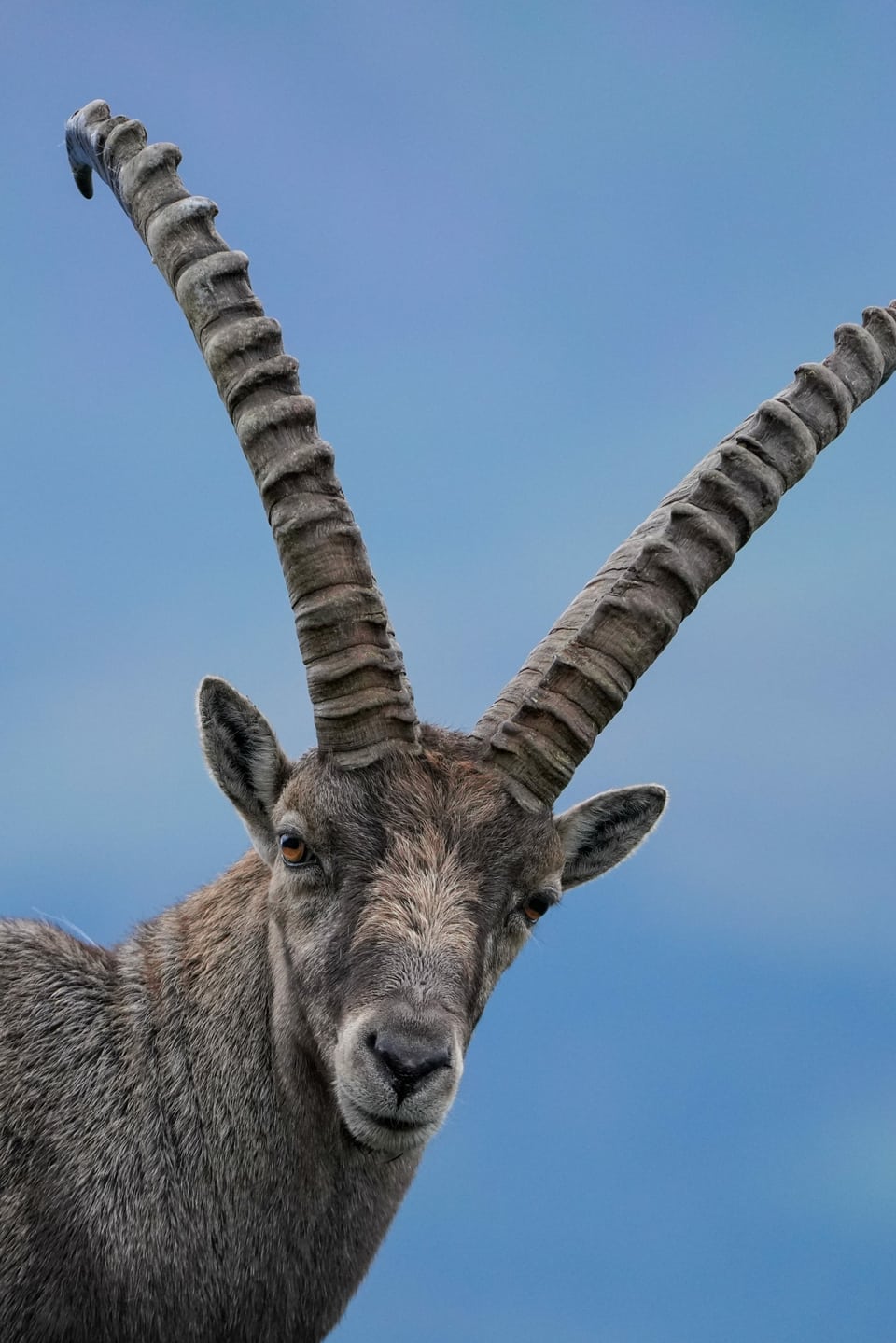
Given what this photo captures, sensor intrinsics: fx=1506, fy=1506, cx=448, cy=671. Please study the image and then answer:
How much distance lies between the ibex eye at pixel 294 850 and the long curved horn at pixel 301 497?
48 cm

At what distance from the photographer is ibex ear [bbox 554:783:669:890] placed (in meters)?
8.59

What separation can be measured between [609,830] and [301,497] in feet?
8.73

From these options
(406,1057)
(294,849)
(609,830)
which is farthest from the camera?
(609,830)

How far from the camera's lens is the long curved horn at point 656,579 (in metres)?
8.04

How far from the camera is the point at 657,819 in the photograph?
884cm

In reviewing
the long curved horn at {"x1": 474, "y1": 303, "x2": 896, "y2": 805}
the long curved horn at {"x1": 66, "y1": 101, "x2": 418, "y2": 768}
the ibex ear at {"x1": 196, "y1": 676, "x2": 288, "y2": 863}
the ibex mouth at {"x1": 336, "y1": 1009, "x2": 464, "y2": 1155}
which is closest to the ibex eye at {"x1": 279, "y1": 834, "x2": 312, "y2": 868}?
the ibex ear at {"x1": 196, "y1": 676, "x2": 288, "y2": 863}

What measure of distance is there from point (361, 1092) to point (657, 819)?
291 centimetres

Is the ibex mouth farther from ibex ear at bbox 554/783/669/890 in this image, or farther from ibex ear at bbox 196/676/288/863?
ibex ear at bbox 554/783/669/890

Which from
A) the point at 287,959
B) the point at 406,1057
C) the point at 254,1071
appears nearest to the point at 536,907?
the point at 287,959

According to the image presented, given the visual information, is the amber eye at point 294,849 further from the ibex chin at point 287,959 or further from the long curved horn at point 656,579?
the long curved horn at point 656,579

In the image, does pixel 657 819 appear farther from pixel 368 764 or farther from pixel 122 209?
pixel 122 209

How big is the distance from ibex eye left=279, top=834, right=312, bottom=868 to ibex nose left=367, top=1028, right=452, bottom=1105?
1.21 m

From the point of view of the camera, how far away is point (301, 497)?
7895 millimetres

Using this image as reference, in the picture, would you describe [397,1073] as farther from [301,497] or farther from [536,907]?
[301,497]
